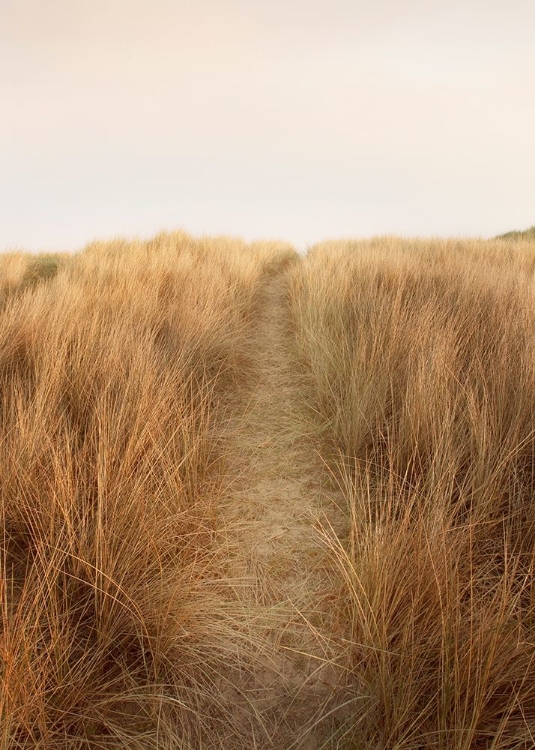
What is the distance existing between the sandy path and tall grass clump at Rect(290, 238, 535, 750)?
0.10 metres

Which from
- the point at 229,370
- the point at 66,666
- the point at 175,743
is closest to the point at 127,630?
the point at 66,666

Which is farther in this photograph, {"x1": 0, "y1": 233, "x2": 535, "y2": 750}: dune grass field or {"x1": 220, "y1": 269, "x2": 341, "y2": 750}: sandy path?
{"x1": 220, "y1": 269, "x2": 341, "y2": 750}: sandy path

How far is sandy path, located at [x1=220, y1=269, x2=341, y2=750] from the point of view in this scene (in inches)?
43.3

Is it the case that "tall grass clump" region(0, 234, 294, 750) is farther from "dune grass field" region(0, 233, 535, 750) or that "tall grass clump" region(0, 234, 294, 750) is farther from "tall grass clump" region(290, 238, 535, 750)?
"tall grass clump" region(290, 238, 535, 750)

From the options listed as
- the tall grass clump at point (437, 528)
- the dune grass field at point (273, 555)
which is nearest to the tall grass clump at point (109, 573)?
the dune grass field at point (273, 555)

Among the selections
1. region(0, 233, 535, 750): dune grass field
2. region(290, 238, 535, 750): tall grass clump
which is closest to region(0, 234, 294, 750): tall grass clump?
region(0, 233, 535, 750): dune grass field

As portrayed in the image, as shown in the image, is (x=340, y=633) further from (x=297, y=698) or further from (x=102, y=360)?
(x=102, y=360)

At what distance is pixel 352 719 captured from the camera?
3.22 feet

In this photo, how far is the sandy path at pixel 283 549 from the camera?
43.3 inches

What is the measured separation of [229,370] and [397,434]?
157 cm

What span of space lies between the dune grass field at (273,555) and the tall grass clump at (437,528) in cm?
1

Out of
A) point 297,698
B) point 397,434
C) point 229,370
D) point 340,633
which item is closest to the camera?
point 297,698

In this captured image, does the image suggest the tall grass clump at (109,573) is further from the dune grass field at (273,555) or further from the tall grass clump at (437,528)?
the tall grass clump at (437,528)

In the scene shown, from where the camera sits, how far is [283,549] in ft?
5.38
